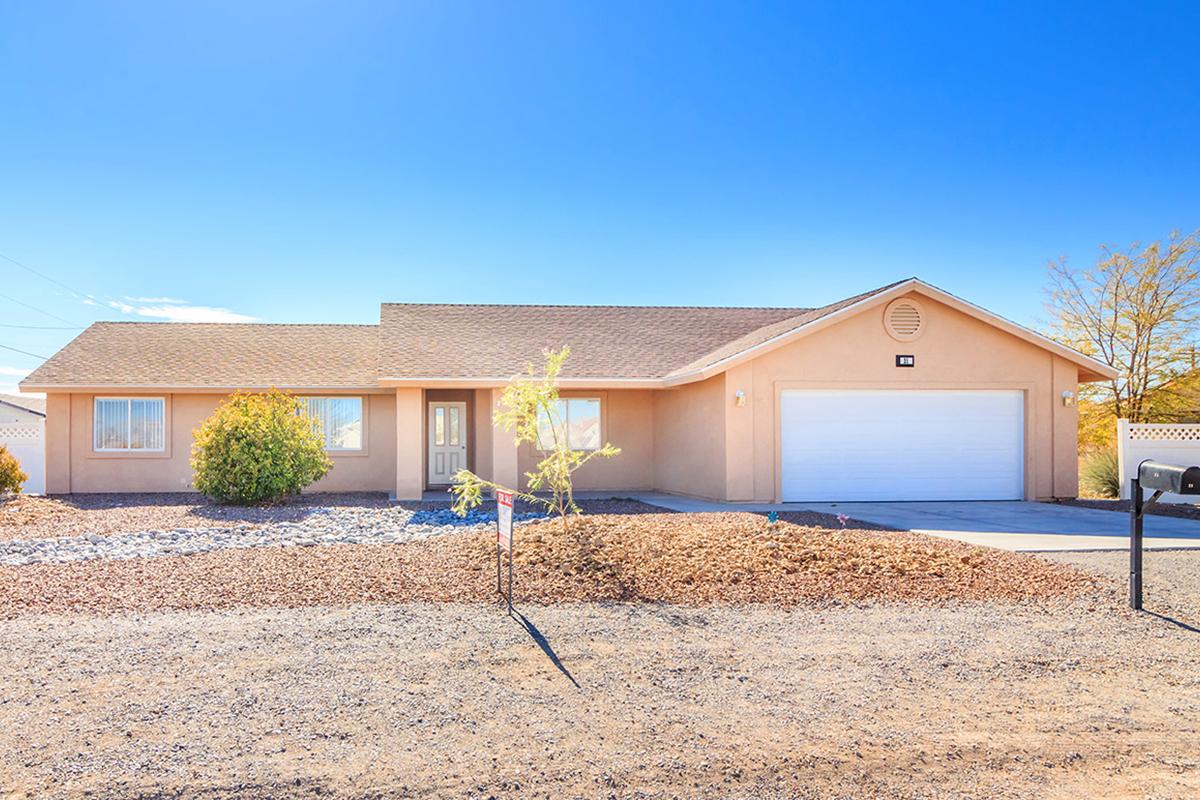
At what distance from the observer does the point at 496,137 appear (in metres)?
14.9

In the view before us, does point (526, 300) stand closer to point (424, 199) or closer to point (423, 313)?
point (423, 313)

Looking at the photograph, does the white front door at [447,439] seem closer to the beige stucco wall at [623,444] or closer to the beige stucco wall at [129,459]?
the beige stucco wall at [129,459]

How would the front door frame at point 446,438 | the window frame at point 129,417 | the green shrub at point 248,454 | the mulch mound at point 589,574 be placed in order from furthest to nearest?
the front door frame at point 446,438 → the window frame at point 129,417 → the green shrub at point 248,454 → the mulch mound at point 589,574

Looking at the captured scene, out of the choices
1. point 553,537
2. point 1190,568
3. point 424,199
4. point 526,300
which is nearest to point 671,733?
point 553,537

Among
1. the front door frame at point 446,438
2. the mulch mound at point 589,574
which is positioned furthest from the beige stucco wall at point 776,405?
the mulch mound at point 589,574

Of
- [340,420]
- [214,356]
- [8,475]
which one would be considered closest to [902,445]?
[340,420]

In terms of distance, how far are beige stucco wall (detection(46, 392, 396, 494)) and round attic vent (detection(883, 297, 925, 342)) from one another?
37.2ft

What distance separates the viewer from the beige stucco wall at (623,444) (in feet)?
56.7

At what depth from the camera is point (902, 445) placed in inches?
557

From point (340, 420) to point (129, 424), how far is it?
466 centimetres

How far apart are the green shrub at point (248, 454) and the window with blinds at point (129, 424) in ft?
12.6

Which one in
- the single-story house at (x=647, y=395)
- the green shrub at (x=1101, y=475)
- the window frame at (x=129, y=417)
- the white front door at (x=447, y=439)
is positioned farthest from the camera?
the white front door at (x=447, y=439)

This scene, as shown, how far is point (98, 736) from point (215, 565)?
4.49 metres

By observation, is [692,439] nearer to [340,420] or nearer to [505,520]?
[340,420]
